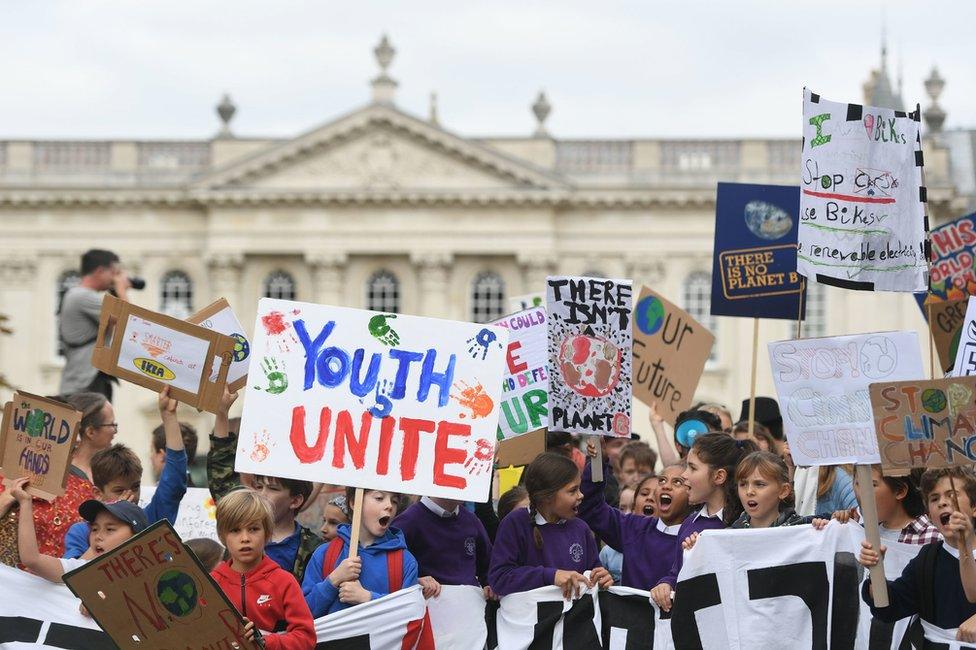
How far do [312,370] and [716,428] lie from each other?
361 centimetres

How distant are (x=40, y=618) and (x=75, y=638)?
6.8 inches

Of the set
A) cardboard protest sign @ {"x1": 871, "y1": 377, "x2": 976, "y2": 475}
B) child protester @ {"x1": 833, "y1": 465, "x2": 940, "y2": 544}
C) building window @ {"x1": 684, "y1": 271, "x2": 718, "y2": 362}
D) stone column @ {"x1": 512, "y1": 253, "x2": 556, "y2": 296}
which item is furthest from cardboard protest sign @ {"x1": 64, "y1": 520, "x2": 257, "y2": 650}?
stone column @ {"x1": 512, "y1": 253, "x2": 556, "y2": 296}

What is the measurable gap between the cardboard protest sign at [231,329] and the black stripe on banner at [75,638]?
207cm

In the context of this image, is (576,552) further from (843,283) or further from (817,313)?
(817,313)

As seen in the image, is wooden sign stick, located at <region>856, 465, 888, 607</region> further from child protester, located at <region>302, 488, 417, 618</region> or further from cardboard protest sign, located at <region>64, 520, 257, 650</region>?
cardboard protest sign, located at <region>64, 520, 257, 650</region>

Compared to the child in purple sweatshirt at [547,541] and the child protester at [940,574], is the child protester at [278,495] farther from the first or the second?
the child protester at [940,574]

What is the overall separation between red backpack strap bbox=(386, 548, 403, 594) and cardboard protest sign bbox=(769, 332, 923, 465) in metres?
1.79

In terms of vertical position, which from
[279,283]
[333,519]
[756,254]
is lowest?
[333,519]

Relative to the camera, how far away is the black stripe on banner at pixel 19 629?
7.60 meters

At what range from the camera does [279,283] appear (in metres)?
47.9

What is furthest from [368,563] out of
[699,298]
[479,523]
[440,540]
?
[699,298]

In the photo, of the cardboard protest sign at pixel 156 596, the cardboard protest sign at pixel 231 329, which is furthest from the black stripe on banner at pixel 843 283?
the cardboard protest sign at pixel 156 596

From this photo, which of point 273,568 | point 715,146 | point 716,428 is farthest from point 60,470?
point 715,146

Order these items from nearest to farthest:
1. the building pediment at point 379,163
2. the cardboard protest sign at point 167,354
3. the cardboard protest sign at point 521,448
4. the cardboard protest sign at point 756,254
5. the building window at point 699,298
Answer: the cardboard protest sign at point 167,354 → the cardboard protest sign at point 521,448 → the cardboard protest sign at point 756,254 → the building window at point 699,298 → the building pediment at point 379,163
